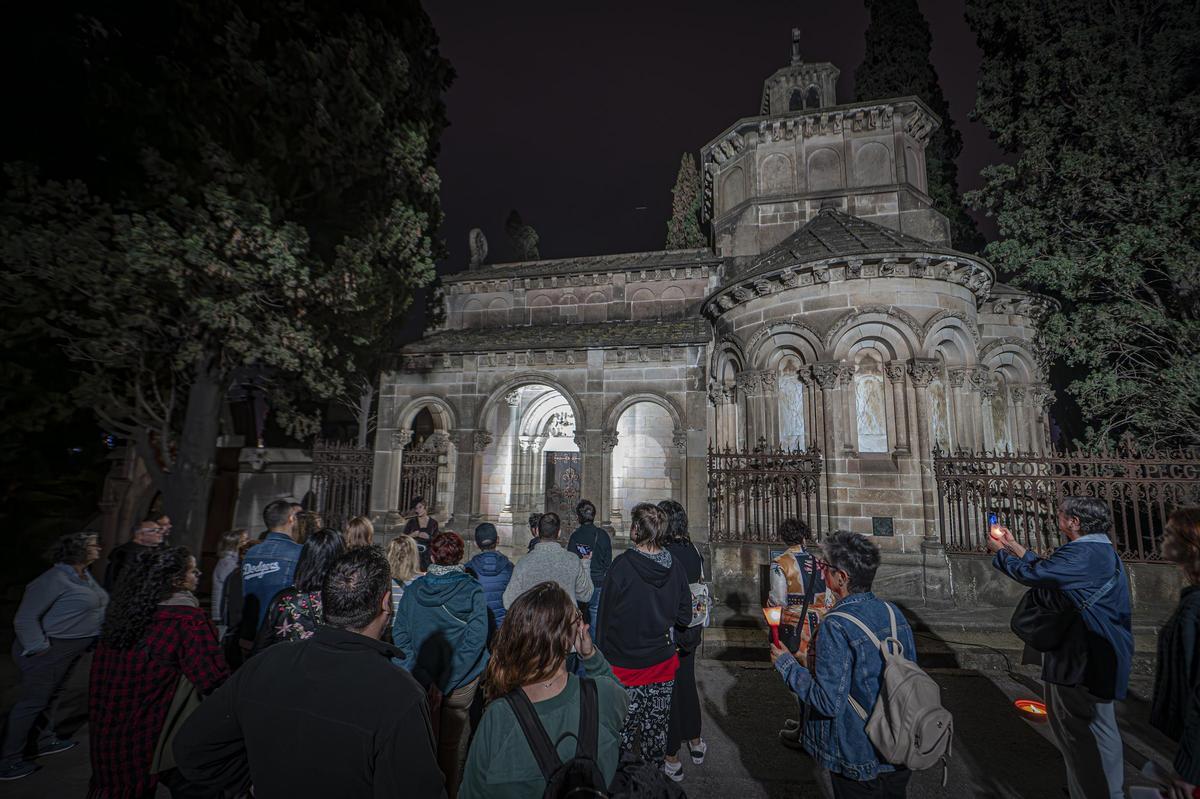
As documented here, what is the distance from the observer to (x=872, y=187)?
15.0m

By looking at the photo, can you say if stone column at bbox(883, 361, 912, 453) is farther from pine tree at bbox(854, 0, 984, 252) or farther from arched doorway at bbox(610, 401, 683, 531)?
pine tree at bbox(854, 0, 984, 252)

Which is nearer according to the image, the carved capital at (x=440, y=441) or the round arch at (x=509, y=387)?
the round arch at (x=509, y=387)

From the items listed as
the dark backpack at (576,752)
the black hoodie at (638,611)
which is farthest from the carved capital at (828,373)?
the dark backpack at (576,752)

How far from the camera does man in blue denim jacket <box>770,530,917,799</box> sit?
7.77 feet

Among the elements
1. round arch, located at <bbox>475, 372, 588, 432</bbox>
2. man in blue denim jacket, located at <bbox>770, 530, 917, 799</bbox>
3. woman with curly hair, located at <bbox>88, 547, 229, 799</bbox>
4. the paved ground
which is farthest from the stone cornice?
woman with curly hair, located at <bbox>88, 547, 229, 799</bbox>

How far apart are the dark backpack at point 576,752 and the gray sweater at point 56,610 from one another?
15.9ft

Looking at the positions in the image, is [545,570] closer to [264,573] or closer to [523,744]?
[264,573]

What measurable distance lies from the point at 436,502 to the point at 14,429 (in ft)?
28.9

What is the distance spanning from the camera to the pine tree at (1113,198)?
1049 centimetres

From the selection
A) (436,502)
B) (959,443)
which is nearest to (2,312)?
(436,502)

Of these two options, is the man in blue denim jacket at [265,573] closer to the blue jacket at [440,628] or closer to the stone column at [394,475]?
the blue jacket at [440,628]

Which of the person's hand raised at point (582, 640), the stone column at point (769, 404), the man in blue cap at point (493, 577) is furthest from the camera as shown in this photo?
the stone column at point (769, 404)

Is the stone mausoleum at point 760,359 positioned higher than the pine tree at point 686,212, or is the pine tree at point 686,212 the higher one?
the pine tree at point 686,212

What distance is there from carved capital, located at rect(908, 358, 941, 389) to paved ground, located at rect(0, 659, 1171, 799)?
18.8 feet
